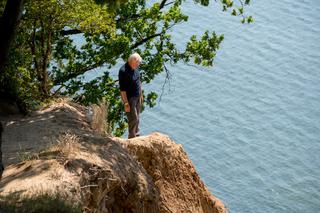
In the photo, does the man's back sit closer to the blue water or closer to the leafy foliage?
the leafy foliage

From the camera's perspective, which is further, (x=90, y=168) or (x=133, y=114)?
(x=133, y=114)

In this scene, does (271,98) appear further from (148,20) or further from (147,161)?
(147,161)

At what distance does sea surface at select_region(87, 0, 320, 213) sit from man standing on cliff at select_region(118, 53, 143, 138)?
1470 centimetres

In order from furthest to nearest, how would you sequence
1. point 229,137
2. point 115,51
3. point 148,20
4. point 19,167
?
point 229,137
point 148,20
point 115,51
point 19,167

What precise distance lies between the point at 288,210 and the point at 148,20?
12.4m

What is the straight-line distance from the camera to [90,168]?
420 inches

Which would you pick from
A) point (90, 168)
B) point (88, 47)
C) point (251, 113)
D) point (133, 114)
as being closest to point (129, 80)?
point (133, 114)

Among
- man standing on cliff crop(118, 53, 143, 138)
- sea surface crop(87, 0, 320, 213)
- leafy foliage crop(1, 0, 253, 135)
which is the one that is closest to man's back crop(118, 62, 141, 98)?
man standing on cliff crop(118, 53, 143, 138)

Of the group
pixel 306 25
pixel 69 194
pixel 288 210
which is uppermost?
pixel 69 194

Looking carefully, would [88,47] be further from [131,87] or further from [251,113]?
[251,113]

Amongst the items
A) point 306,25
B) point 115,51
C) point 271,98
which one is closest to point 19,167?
point 115,51

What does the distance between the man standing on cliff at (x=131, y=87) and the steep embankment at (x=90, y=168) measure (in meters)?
0.83

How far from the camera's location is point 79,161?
34.9ft

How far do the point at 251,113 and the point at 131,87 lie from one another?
884 inches
